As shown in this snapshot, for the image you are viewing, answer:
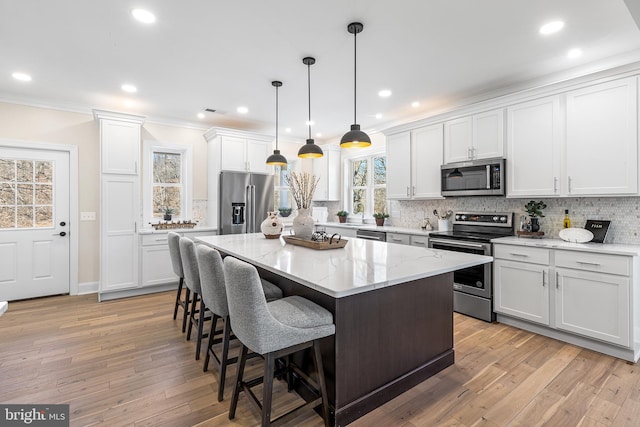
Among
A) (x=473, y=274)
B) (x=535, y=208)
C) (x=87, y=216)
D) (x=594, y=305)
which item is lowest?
(x=594, y=305)

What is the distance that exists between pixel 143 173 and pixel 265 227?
260cm

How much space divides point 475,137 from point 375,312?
284cm

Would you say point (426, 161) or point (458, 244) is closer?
point (458, 244)

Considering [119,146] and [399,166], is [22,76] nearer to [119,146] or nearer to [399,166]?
[119,146]

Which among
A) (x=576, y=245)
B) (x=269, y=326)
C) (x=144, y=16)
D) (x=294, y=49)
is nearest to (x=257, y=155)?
(x=294, y=49)

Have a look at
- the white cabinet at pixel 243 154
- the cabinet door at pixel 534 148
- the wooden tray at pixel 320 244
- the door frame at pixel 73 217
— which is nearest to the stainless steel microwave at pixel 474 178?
the cabinet door at pixel 534 148

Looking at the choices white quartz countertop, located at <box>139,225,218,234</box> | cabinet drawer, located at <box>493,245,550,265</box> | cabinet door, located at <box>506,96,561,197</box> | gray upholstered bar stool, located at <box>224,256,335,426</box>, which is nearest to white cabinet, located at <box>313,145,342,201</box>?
white quartz countertop, located at <box>139,225,218,234</box>

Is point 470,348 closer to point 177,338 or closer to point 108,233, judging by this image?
point 177,338

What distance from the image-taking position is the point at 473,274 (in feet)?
11.6

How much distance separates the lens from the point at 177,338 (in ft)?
9.88

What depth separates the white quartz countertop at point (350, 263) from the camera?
1.60 meters

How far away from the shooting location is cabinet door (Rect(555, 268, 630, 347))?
256 cm

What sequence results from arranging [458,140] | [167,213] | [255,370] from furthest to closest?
1. [167,213]
2. [458,140]
3. [255,370]

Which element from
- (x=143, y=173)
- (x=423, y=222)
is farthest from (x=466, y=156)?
(x=143, y=173)
